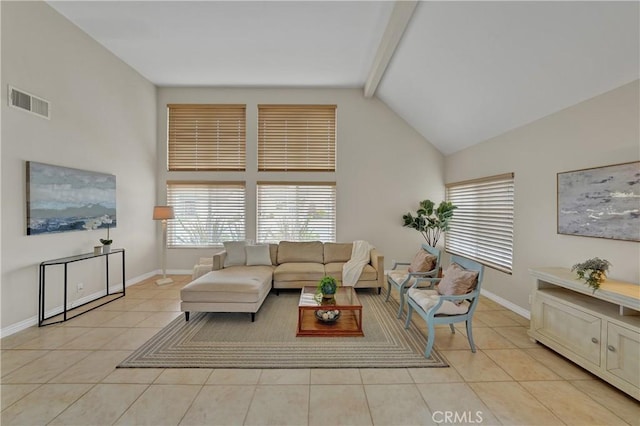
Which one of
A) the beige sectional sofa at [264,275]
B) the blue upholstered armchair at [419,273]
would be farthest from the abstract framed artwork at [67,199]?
the blue upholstered armchair at [419,273]

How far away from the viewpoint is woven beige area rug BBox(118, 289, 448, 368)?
2.63 metres

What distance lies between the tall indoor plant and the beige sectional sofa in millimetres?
1219

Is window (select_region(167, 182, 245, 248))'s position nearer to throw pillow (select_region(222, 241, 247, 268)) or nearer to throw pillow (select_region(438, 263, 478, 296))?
throw pillow (select_region(222, 241, 247, 268))

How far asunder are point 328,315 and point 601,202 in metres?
3.06

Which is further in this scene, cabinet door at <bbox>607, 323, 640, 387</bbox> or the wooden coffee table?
the wooden coffee table

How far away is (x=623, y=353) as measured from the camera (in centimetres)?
215

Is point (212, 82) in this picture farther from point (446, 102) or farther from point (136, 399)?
point (136, 399)

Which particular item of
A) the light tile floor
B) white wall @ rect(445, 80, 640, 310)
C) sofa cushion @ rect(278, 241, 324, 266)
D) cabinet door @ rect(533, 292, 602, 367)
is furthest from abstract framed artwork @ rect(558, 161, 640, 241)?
sofa cushion @ rect(278, 241, 324, 266)

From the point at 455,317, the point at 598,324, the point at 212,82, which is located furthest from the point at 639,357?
the point at 212,82

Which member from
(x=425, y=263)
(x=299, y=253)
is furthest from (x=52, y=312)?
(x=425, y=263)

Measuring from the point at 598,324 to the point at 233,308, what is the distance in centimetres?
Answer: 367

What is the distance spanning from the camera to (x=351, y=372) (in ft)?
8.20

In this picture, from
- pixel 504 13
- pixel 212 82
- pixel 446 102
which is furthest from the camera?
pixel 212 82

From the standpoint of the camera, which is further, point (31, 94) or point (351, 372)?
point (31, 94)
